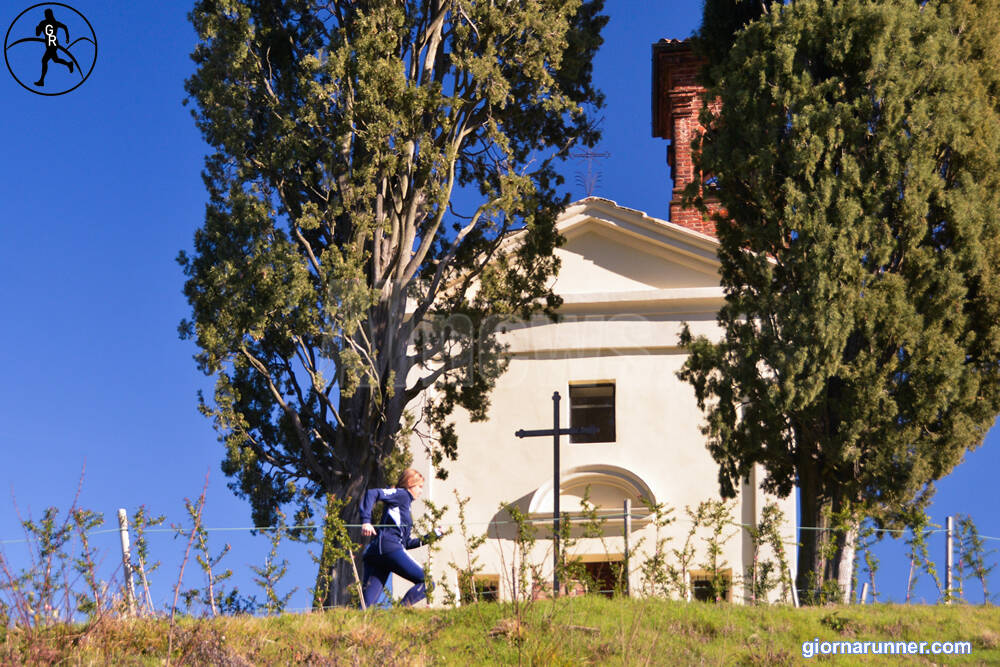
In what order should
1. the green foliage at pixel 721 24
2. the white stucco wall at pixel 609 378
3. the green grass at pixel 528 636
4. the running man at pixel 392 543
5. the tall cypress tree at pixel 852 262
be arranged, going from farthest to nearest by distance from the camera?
the white stucco wall at pixel 609 378
the green foliage at pixel 721 24
the tall cypress tree at pixel 852 262
the running man at pixel 392 543
the green grass at pixel 528 636

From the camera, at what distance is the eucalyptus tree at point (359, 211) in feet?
49.3

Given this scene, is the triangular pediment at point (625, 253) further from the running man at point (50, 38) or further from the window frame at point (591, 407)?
the running man at point (50, 38)

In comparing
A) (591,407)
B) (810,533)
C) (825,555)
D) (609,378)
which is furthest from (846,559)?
(591,407)

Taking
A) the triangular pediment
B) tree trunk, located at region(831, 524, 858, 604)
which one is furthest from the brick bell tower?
tree trunk, located at region(831, 524, 858, 604)

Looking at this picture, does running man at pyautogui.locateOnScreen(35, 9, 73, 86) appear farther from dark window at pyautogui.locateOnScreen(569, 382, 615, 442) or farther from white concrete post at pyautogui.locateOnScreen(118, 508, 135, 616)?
dark window at pyautogui.locateOnScreen(569, 382, 615, 442)

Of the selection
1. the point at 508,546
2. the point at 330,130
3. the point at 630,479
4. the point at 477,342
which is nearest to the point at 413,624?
the point at 477,342

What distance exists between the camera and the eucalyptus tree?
592 inches

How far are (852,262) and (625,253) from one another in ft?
29.6

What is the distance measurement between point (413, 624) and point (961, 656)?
4.40m

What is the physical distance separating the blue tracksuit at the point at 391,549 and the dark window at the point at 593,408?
9.95 m

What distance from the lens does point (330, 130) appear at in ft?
51.9

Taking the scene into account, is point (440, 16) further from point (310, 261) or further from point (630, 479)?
point (630, 479)

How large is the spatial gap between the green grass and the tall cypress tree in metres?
2.63

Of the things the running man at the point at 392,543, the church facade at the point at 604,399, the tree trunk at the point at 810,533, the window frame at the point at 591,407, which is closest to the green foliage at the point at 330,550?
the running man at the point at 392,543
